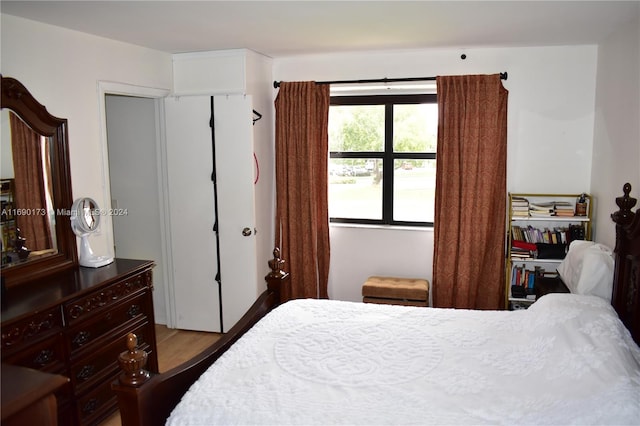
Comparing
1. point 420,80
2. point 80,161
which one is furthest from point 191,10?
point 420,80

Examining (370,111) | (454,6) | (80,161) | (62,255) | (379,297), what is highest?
(454,6)

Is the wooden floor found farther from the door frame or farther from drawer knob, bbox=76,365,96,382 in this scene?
drawer knob, bbox=76,365,96,382

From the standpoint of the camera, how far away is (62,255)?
286 centimetres

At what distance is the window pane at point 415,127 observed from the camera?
13.8ft

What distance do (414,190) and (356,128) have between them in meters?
0.78

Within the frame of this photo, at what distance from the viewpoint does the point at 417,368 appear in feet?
6.83

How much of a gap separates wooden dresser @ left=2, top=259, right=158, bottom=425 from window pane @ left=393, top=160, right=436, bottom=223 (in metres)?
2.27

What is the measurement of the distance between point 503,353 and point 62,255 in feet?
8.27

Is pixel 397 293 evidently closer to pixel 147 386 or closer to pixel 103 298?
pixel 103 298

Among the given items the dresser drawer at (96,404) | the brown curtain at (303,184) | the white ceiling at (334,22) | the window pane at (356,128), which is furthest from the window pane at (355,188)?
the dresser drawer at (96,404)

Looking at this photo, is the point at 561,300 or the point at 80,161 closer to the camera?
the point at 561,300

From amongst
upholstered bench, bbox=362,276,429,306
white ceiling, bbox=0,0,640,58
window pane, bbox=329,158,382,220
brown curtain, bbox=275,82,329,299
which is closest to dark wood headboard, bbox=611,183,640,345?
white ceiling, bbox=0,0,640,58

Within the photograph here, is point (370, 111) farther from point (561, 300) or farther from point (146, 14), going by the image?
point (561, 300)

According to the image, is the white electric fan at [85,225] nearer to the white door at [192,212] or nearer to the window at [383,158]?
the white door at [192,212]
